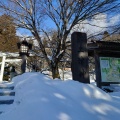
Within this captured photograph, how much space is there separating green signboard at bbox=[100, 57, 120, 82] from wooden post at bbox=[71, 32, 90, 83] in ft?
11.7

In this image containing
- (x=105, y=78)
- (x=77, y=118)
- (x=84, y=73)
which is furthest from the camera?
(x=105, y=78)

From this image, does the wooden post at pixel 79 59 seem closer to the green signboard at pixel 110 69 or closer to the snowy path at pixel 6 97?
the snowy path at pixel 6 97

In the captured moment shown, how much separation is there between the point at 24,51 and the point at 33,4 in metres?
4.87

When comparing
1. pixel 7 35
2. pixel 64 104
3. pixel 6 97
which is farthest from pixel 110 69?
pixel 7 35

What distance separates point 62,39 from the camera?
44.8 feet

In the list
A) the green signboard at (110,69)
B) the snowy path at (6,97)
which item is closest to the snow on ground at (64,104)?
the snowy path at (6,97)

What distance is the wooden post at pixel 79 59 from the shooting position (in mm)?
5992

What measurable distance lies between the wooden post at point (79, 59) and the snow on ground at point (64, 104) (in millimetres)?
1051

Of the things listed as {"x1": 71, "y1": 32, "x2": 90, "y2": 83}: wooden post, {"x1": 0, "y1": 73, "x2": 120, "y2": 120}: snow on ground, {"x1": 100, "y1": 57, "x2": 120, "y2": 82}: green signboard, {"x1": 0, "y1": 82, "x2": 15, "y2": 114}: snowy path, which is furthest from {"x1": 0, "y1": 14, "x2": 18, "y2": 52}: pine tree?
{"x1": 0, "y1": 73, "x2": 120, "y2": 120}: snow on ground

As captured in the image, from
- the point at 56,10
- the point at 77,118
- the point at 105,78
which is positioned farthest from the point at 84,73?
the point at 56,10

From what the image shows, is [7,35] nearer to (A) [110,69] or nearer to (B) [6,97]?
(A) [110,69]

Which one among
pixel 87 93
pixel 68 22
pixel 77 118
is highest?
pixel 68 22

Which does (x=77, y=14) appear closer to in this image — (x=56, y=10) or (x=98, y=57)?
(x=56, y=10)

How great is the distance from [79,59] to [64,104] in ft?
7.73
